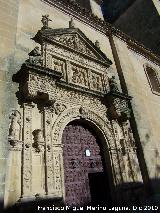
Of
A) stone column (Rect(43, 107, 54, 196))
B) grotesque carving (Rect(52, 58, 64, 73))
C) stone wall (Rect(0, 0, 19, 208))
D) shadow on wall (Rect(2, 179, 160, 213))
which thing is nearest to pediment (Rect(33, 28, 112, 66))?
grotesque carving (Rect(52, 58, 64, 73))

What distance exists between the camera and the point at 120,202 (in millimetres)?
5266

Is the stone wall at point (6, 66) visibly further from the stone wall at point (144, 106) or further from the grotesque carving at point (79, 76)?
the stone wall at point (144, 106)

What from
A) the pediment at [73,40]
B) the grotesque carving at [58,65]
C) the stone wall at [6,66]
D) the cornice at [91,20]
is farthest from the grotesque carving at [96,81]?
the stone wall at [6,66]

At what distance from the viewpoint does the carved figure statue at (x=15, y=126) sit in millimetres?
3984

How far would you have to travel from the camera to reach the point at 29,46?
5324 mm

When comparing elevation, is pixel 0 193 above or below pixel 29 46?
below

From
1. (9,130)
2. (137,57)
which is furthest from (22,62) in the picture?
(137,57)

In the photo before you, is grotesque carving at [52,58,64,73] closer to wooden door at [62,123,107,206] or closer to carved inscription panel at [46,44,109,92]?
carved inscription panel at [46,44,109,92]

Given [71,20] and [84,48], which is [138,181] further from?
[71,20]

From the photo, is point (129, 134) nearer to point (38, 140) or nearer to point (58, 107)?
point (58, 107)

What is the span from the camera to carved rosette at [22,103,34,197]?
3.83 m

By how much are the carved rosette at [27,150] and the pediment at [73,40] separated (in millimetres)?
2141

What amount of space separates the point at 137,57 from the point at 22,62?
20.1 ft

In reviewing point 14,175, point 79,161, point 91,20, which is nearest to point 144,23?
point 91,20
